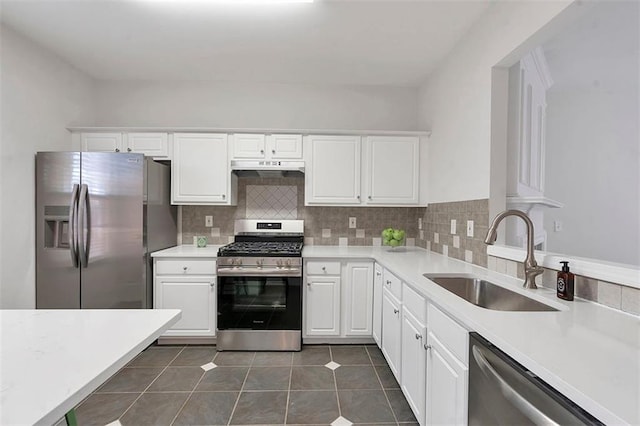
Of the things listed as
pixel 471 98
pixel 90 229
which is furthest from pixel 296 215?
pixel 471 98

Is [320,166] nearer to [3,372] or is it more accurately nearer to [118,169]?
[118,169]

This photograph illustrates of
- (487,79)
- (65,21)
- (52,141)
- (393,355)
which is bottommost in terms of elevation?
(393,355)

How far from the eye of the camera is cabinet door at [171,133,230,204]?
2940mm

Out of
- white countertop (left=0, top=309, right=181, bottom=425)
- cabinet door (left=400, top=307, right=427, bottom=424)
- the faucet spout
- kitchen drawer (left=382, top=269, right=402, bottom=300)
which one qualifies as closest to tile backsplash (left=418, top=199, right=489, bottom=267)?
the faucet spout

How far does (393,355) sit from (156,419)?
155cm

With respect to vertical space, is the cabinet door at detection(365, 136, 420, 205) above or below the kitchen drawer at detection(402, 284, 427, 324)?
above

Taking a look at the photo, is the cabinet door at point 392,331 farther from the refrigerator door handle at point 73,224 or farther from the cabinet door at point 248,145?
the refrigerator door handle at point 73,224

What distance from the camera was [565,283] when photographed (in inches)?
51.6

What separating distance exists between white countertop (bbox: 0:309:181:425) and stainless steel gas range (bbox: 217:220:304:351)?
161cm

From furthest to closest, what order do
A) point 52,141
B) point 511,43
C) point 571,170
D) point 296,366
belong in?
point 571,170 < point 52,141 < point 296,366 < point 511,43

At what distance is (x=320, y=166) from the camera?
3004 mm

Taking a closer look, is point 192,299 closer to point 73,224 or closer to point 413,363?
point 73,224

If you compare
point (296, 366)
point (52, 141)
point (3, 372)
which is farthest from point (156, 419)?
point (52, 141)

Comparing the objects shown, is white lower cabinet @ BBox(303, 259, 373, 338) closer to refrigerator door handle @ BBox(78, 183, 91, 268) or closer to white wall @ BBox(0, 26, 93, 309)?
refrigerator door handle @ BBox(78, 183, 91, 268)
